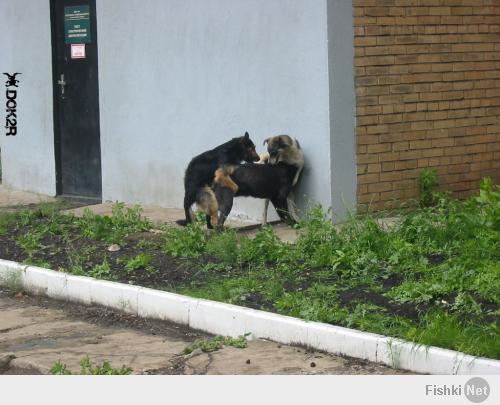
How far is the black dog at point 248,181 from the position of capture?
10289 mm

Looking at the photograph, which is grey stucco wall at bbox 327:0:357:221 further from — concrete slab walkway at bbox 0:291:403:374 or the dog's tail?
concrete slab walkway at bbox 0:291:403:374

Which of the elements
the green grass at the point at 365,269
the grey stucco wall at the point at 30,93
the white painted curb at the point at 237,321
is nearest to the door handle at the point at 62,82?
the grey stucco wall at the point at 30,93

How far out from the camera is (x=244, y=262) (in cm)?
875

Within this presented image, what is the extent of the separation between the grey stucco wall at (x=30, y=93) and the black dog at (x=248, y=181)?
405cm

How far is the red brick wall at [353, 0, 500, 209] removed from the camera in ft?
34.3

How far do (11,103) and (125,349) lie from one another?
7.87m

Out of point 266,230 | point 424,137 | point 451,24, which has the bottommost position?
point 266,230

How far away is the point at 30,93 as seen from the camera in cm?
1386

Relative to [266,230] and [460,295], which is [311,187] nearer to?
[266,230]

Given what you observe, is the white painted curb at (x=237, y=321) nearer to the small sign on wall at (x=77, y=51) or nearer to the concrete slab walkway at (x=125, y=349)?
the concrete slab walkway at (x=125, y=349)

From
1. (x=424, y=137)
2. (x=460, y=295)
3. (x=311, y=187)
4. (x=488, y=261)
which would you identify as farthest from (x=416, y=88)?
(x=460, y=295)

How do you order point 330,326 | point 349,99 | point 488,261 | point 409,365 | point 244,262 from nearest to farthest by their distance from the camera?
point 409,365, point 330,326, point 488,261, point 244,262, point 349,99

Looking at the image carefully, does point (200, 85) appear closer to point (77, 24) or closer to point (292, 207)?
point (292, 207)
